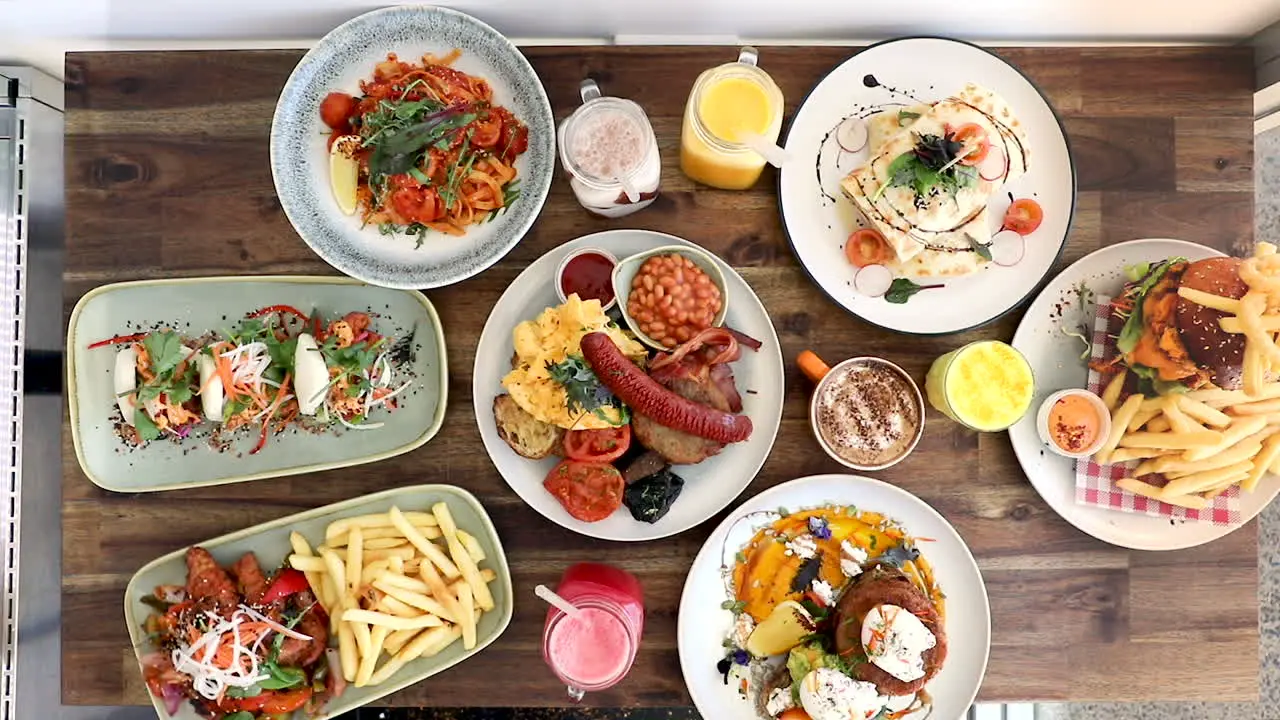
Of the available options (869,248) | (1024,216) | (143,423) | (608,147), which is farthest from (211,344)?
(1024,216)

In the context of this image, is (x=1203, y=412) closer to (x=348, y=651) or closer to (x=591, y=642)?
(x=591, y=642)

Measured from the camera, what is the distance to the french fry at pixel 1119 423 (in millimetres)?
1969

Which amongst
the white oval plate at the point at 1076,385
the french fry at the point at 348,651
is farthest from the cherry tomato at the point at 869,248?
the french fry at the point at 348,651

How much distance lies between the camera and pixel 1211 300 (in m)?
1.77

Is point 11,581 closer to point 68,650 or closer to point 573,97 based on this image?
point 68,650

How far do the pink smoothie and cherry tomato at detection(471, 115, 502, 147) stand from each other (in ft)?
3.65

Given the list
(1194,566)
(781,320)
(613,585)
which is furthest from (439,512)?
(1194,566)

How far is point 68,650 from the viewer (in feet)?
6.84

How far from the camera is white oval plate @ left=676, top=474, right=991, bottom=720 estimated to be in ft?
6.54

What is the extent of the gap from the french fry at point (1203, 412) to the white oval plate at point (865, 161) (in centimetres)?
43

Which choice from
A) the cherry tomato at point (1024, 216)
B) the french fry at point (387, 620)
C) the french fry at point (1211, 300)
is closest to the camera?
the french fry at point (1211, 300)

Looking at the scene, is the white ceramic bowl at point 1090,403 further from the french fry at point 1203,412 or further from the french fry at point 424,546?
the french fry at point 424,546

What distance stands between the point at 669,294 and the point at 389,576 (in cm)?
94

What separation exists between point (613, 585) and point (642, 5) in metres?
1.41
